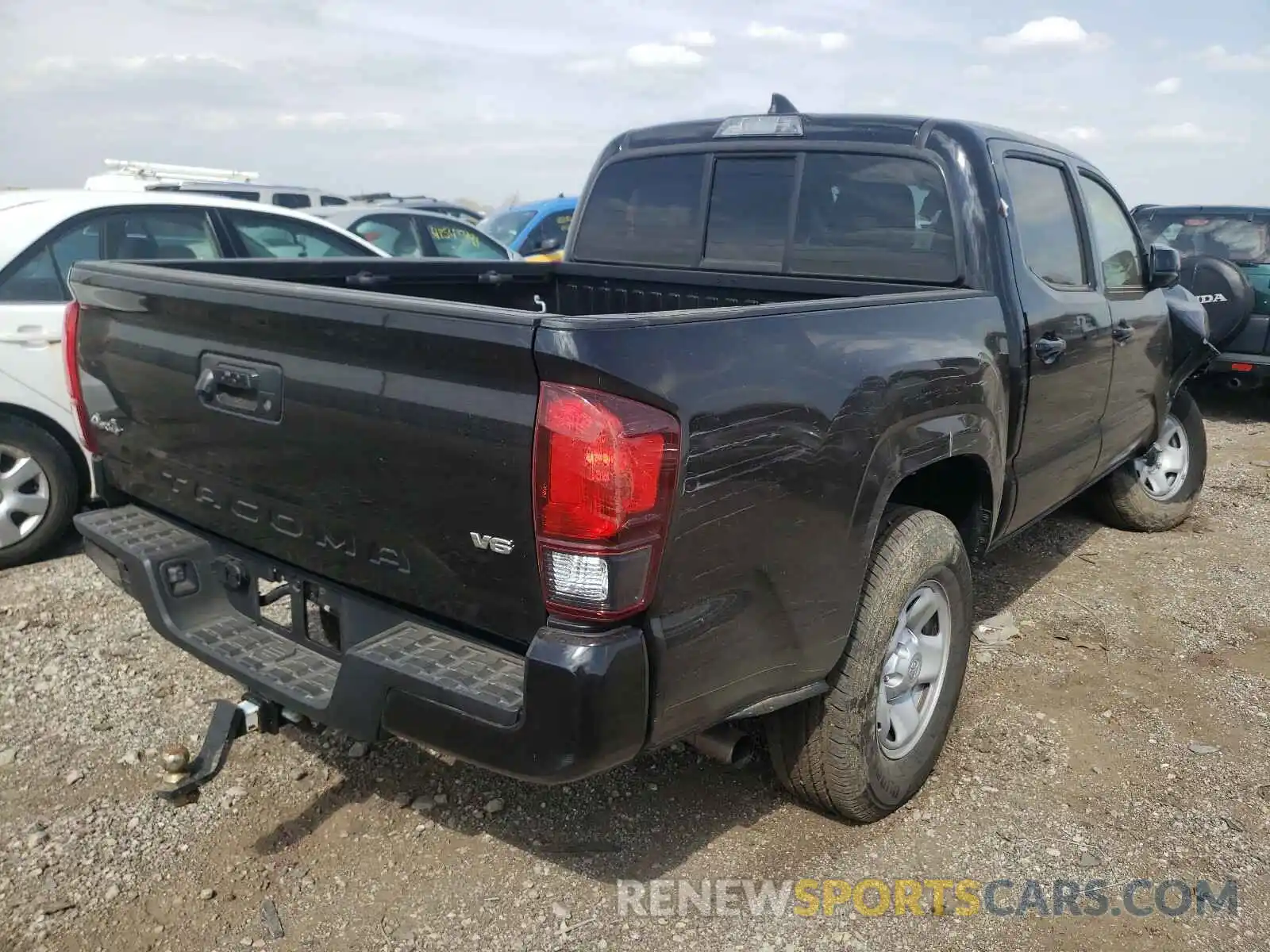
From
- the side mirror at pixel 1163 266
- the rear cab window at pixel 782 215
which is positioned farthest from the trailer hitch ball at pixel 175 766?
the side mirror at pixel 1163 266

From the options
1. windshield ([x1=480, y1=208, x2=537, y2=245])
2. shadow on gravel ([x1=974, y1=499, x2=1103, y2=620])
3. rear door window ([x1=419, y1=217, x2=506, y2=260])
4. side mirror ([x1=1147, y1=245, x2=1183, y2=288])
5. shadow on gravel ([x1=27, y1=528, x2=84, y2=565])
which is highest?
side mirror ([x1=1147, y1=245, x2=1183, y2=288])

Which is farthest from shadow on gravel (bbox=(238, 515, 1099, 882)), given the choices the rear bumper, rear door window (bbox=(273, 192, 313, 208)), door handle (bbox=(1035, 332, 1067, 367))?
rear door window (bbox=(273, 192, 313, 208))

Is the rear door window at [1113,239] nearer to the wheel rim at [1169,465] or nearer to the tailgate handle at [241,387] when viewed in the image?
the wheel rim at [1169,465]

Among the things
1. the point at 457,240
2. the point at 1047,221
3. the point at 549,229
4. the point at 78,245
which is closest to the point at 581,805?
the point at 1047,221

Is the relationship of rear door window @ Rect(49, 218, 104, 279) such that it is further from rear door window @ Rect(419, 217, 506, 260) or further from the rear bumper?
rear door window @ Rect(419, 217, 506, 260)

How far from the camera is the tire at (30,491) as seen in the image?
14.8ft

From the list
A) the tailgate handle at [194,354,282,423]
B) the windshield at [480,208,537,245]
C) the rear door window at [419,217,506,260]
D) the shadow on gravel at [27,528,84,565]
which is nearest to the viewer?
the tailgate handle at [194,354,282,423]

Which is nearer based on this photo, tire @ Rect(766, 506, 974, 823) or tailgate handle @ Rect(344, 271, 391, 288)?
tire @ Rect(766, 506, 974, 823)

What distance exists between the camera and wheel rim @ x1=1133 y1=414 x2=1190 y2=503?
5492mm

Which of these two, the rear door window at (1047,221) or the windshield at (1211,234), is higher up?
the rear door window at (1047,221)

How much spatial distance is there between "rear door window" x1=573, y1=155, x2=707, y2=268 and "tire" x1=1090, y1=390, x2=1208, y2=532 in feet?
9.57

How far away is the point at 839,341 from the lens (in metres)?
2.34

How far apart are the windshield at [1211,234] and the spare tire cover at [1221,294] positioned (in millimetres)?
821

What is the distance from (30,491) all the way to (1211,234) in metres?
8.99
